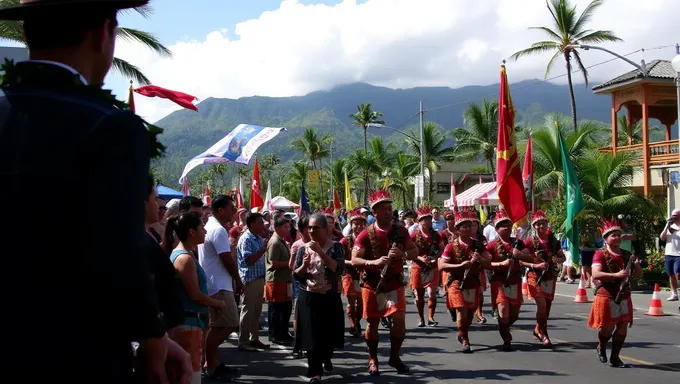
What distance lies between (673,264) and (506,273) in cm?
593

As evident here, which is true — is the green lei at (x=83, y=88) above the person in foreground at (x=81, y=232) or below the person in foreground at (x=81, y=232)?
above

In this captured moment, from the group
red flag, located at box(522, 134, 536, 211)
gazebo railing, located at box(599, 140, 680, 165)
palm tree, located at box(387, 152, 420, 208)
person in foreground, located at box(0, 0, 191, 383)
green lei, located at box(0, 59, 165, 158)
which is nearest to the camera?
person in foreground, located at box(0, 0, 191, 383)

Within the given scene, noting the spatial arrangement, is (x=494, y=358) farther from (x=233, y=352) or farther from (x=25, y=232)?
(x=25, y=232)

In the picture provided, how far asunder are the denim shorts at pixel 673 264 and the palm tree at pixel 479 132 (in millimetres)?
36695

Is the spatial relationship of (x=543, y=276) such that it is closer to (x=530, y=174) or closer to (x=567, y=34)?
(x=530, y=174)

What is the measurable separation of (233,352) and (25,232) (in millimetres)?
9513

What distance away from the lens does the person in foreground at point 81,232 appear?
1603mm

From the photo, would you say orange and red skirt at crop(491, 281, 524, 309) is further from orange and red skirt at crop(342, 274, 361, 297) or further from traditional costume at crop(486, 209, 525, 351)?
orange and red skirt at crop(342, 274, 361, 297)

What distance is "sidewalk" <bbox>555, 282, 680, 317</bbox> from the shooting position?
14.5 m

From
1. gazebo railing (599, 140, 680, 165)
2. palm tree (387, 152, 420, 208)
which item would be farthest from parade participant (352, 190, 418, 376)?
palm tree (387, 152, 420, 208)

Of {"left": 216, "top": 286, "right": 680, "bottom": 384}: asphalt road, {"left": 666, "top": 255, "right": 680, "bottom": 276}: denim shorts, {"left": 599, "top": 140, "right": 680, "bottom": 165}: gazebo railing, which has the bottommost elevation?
{"left": 216, "top": 286, "right": 680, "bottom": 384}: asphalt road

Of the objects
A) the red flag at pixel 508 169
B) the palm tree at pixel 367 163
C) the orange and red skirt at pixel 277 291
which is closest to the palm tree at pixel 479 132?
the palm tree at pixel 367 163

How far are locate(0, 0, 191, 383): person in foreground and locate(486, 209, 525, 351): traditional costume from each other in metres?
9.34

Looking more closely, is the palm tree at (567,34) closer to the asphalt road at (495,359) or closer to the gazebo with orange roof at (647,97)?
the gazebo with orange roof at (647,97)
